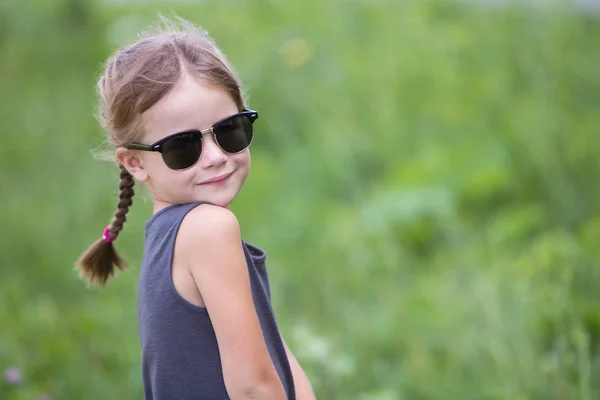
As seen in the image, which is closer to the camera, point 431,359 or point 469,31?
point 431,359

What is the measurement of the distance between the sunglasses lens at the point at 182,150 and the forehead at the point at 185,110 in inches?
0.8

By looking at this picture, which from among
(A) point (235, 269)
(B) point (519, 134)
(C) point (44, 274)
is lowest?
(C) point (44, 274)

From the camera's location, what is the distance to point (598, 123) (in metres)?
4.86

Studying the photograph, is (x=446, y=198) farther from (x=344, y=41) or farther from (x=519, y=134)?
(x=344, y=41)

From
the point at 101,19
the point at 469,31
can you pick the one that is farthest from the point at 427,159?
the point at 101,19

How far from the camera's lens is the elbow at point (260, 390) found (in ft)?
5.64

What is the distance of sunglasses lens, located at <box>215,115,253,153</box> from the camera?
1837 mm

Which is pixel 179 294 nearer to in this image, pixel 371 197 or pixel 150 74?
pixel 150 74

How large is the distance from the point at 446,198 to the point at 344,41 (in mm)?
2104

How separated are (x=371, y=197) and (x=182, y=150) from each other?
3148 millimetres

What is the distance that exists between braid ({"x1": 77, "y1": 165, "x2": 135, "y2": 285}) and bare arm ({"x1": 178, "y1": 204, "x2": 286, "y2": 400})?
0.48 metres

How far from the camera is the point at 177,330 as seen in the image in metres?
1.79

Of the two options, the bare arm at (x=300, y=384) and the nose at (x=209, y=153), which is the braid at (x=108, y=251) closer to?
the nose at (x=209, y=153)

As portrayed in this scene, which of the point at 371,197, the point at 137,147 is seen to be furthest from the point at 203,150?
the point at 371,197
